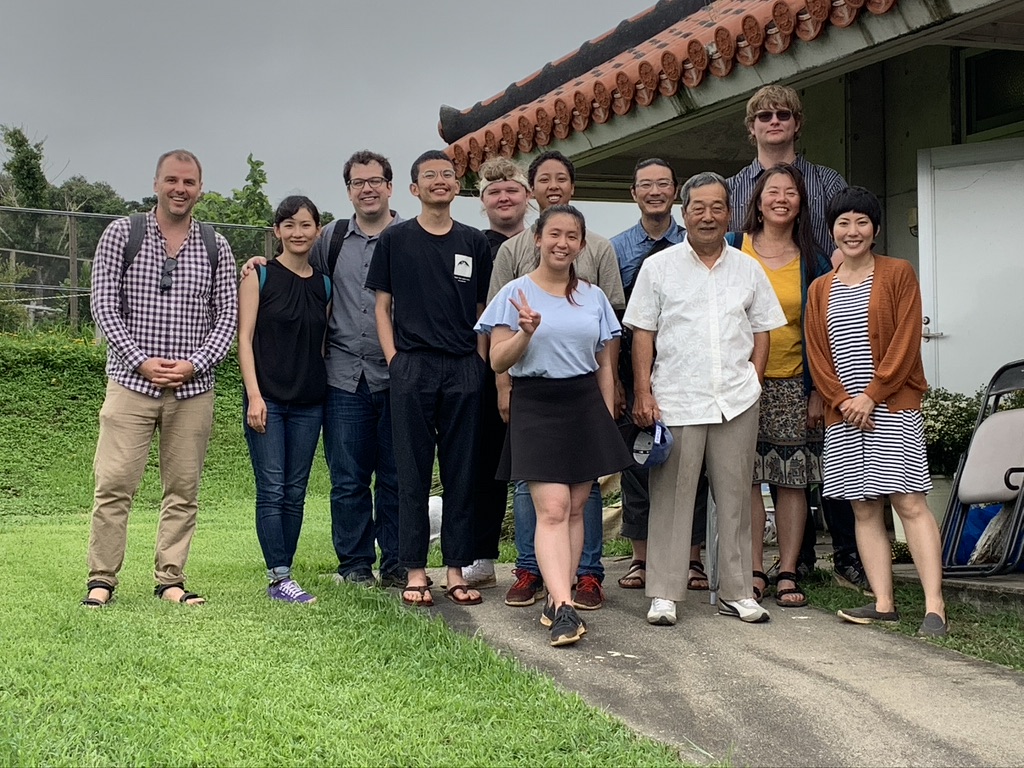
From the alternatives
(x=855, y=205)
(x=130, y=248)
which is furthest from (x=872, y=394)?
(x=130, y=248)

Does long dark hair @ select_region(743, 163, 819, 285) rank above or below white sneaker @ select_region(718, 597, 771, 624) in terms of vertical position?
above

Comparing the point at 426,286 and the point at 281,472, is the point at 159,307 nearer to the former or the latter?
the point at 281,472

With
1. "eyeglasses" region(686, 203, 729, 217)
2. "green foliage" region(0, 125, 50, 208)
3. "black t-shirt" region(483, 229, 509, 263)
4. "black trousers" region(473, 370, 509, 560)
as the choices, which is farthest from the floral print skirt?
"green foliage" region(0, 125, 50, 208)

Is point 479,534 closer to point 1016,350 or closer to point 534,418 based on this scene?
point 534,418

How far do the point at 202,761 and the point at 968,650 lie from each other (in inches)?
118

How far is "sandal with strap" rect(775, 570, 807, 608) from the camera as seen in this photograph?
18.2 feet

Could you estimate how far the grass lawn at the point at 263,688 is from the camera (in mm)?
3500

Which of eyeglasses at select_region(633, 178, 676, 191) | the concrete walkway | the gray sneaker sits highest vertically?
eyeglasses at select_region(633, 178, 676, 191)

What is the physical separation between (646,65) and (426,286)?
275cm

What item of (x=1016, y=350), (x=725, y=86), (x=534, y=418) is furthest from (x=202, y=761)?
(x=1016, y=350)

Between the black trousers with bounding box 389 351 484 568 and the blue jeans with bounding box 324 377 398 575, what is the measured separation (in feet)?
1.00

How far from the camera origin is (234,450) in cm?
1343

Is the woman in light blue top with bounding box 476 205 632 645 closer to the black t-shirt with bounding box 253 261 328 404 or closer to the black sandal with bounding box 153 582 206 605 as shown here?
the black t-shirt with bounding box 253 261 328 404

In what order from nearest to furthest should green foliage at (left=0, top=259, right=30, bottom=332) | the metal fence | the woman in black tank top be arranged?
the woman in black tank top
green foliage at (left=0, top=259, right=30, bottom=332)
the metal fence
